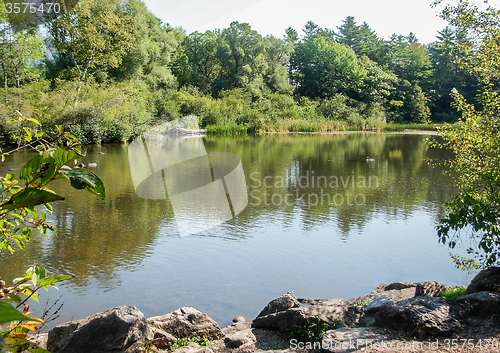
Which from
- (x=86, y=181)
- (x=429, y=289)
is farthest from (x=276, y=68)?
(x=86, y=181)

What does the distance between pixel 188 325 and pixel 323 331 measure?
1.46m

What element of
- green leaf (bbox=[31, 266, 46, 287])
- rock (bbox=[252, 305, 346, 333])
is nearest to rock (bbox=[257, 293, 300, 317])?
rock (bbox=[252, 305, 346, 333])

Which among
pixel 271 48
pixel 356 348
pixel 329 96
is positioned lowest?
pixel 356 348

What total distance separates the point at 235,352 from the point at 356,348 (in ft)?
3.85

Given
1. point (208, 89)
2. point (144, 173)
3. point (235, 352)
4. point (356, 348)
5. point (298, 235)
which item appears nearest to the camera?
point (356, 348)

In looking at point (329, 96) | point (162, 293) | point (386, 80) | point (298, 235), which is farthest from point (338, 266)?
point (386, 80)

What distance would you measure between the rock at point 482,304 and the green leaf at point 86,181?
14.0 ft

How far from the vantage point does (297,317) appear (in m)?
4.47

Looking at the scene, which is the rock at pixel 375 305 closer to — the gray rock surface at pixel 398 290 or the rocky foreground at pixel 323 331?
the rocky foreground at pixel 323 331

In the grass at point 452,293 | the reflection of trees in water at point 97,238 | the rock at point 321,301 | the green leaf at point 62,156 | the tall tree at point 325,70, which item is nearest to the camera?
the green leaf at point 62,156

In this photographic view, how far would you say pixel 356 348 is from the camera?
3590mm

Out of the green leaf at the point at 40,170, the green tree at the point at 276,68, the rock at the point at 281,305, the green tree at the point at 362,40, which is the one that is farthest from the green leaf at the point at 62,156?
the green tree at the point at 362,40

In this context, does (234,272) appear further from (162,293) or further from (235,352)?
(235,352)

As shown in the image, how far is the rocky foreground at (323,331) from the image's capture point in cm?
375
